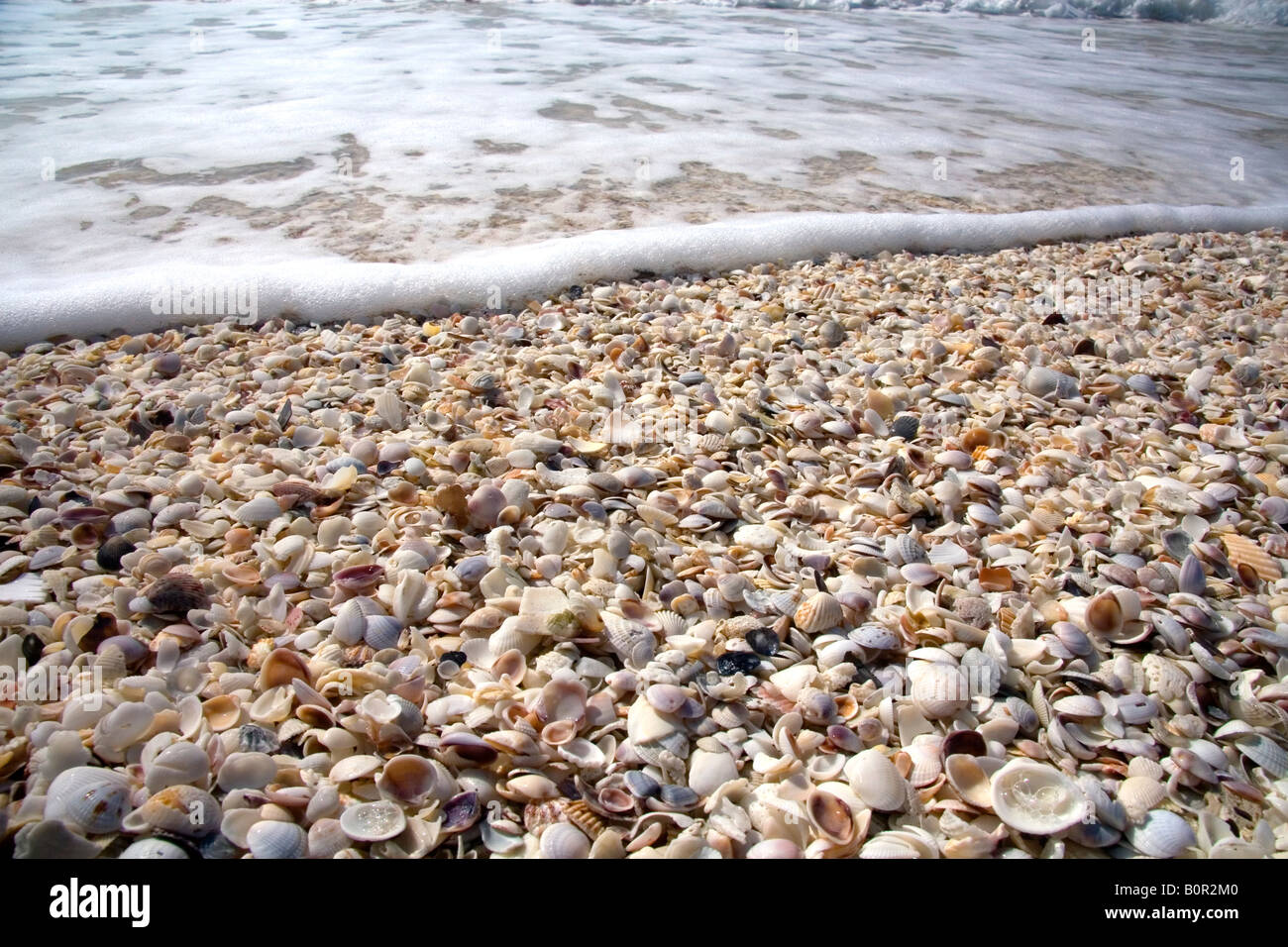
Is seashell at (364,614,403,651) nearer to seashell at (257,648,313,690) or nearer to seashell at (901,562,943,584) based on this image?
seashell at (257,648,313,690)

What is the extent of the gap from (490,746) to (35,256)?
342 cm

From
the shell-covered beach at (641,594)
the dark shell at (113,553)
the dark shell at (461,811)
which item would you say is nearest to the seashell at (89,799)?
the shell-covered beach at (641,594)

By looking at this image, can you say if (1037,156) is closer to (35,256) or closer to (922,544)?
(922,544)

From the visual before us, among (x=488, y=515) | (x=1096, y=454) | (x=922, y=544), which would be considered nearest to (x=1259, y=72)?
(x=1096, y=454)

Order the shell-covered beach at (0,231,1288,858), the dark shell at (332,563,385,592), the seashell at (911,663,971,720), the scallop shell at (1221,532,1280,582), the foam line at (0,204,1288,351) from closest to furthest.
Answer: the shell-covered beach at (0,231,1288,858) < the seashell at (911,663,971,720) < the dark shell at (332,563,385,592) < the scallop shell at (1221,532,1280,582) < the foam line at (0,204,1288,351)

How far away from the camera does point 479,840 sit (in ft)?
4.37

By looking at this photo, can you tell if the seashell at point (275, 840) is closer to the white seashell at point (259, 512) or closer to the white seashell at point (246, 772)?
the white seashell at point (246, 772)

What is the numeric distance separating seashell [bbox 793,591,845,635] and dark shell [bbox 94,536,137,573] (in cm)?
157

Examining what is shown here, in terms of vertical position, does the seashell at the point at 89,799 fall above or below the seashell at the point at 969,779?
below

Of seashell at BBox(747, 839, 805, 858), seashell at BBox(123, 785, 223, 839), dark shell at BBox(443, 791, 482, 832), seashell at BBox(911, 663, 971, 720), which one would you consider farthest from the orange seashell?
seashell at BBox(123, 785, 223, 839)

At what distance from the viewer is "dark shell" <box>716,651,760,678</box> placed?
1.63 metres

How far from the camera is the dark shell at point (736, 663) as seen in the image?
1.63m

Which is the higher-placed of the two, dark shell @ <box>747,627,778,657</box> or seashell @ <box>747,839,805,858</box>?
dark shell @ <box>747,627,778,657</box>

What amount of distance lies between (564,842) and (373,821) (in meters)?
0.33
